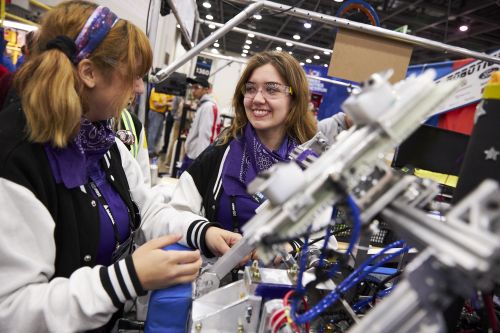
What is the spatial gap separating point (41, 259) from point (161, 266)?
250 mm

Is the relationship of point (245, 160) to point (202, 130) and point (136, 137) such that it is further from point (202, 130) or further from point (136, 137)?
point (202, 130)

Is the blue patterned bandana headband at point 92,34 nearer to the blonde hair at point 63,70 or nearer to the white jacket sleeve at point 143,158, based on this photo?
the blonde hair at point 63,70

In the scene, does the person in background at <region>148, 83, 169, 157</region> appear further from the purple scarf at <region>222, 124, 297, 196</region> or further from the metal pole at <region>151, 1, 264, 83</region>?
the purple scarf at <region>222, 124, 297, 196</region>

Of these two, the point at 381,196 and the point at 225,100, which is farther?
the point at 225,100

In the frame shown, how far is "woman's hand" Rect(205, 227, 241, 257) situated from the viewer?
3.38 feet

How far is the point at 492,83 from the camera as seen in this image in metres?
0.55

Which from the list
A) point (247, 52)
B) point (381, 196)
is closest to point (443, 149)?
point (381, 196)

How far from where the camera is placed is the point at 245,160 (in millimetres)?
1485

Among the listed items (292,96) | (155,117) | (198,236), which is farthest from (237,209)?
(155,117)

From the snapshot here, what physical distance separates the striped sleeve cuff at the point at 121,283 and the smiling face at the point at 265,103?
38.7 inches

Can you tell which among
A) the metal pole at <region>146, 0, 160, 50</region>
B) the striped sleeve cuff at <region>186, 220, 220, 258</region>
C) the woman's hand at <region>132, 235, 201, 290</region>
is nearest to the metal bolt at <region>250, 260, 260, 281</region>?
the woman's hand at <region>132, 235, 201, 290</region>

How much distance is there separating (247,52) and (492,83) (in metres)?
15.1

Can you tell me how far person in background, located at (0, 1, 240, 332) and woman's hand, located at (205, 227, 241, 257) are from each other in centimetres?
1

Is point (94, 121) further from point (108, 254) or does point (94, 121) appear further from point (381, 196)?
point (381, 196)
